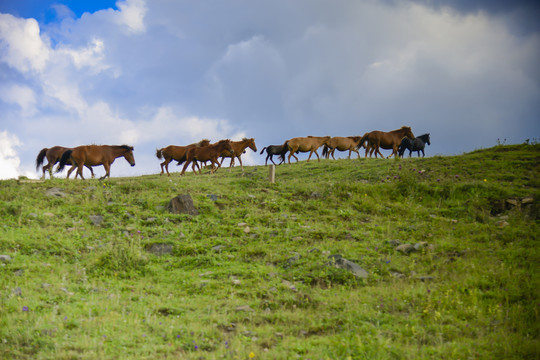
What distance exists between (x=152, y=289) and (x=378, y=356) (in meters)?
4.21

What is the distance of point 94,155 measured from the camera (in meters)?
20.0

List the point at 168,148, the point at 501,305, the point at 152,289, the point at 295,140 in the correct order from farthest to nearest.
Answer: the point at 295,140
the point at 168,148
the point at 152,289
the point at 501,305

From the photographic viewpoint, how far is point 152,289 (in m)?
7.64

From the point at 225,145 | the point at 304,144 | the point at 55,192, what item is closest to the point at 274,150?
the point at 304,144

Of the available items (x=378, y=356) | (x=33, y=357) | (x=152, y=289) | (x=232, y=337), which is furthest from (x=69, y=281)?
(x=378, y=356)

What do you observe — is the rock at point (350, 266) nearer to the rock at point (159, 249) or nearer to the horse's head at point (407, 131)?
the rock at point (159, 249)

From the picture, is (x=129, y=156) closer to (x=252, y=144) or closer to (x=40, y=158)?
(x=40, y=158)

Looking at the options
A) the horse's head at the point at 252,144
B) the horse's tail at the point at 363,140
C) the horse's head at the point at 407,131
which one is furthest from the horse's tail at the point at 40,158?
the horse's head at the point at 407,131

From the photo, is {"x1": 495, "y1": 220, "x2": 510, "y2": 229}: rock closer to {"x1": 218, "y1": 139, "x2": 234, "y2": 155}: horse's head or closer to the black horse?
{"x1": 218, "y1": 139, "x2": 234, "y2": 155}: horse's head

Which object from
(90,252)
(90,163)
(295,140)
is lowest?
(90,252)

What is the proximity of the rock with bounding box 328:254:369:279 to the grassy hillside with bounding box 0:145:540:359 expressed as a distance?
0.06m

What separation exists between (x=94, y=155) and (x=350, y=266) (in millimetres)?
15468

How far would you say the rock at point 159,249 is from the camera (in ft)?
Answer: 31.8

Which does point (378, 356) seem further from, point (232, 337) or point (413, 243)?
point (413, 243)
